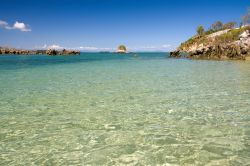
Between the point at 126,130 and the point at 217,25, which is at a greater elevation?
the point at 217,25

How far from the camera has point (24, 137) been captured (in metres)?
10.3

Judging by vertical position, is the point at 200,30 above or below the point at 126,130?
above

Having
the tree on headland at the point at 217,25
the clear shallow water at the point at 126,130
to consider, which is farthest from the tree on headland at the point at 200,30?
the clear shallow water at the point at 126,130

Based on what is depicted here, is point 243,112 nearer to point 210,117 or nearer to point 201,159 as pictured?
point 210,117

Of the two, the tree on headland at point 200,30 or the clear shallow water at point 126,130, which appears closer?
the clear shallow water at point 126,130

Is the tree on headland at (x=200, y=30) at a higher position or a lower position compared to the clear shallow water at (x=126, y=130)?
higher

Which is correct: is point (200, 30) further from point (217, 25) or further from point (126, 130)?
point (126, 130)

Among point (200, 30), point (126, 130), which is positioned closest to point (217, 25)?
point (200, 30)

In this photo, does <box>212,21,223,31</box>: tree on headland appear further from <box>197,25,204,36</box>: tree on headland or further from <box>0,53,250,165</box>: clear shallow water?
<box>0,53,250,165</box>: clear shallow water

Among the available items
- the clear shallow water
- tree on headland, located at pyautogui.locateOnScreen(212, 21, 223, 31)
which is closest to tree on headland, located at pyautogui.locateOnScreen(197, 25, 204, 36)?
tree on headland, located at pyautogui.locateOnScreen(212, 21, 223, 31)

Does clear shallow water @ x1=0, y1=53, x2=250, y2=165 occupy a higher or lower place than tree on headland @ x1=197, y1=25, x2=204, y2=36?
lower

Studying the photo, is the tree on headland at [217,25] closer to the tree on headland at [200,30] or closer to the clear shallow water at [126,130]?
the tree on headland at [200,30]

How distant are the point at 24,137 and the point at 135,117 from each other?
17.6 feet

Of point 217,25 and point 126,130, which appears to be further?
point 217,25
